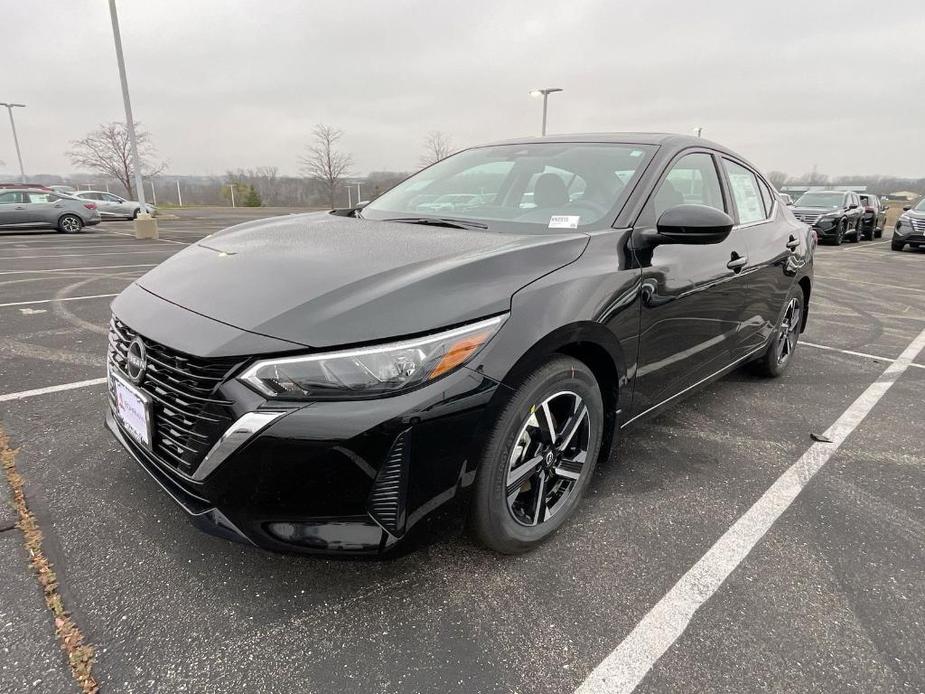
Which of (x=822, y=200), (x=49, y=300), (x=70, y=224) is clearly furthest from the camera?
(x=822, y=200)

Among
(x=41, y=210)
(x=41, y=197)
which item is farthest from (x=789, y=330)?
(x=41, y=197)

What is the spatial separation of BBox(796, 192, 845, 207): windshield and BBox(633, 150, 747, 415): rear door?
17306 millimetres

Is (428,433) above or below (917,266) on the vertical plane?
above

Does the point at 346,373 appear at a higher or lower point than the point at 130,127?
lower

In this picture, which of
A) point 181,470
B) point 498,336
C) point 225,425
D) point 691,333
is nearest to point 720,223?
point 691,333

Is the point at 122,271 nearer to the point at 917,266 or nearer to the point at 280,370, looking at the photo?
the point at 280,370

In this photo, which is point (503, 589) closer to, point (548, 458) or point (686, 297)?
point (548, 458)

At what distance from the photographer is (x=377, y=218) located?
9.65 ft

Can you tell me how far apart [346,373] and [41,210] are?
62.7 feet

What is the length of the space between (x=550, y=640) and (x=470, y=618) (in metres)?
0.26

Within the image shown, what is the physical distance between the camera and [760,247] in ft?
11.5

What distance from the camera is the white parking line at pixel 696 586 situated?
5.53 ft

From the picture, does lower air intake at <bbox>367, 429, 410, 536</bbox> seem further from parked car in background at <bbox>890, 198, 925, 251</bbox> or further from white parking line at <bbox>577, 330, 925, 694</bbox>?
parked car in background at <bbox>890, 198, 925, 251</bbox>

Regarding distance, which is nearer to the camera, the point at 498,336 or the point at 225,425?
the point at 225,425
